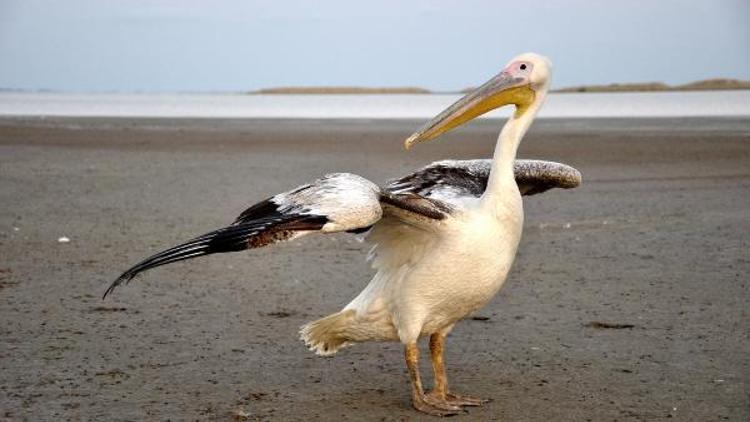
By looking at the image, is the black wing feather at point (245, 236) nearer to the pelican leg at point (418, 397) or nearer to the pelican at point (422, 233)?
the pelican at point (422, 233)

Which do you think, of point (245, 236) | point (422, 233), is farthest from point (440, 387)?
point (245, 236)

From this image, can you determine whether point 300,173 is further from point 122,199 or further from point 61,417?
point 61,417

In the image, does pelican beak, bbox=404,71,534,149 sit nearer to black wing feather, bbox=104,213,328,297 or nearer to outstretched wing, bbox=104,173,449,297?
outstretched wing, bbox=104,173,449,297

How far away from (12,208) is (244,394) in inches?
282

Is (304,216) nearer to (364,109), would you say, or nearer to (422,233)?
(422,233)

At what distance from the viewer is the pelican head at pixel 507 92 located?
5082 millimetres

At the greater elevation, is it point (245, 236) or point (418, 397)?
point (245, 236)

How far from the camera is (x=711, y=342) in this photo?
234 inches

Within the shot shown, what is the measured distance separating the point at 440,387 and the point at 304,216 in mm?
1406

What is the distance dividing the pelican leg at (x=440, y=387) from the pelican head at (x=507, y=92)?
40.8 inches

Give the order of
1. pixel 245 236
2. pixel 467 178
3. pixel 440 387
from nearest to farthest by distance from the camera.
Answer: pixel 245 236, pixel 440 387, pixel 467 178

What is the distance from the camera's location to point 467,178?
5617 millimetres

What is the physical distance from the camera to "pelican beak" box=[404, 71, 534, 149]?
5.08m

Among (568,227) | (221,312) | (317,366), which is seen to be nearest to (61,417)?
(317,366)
